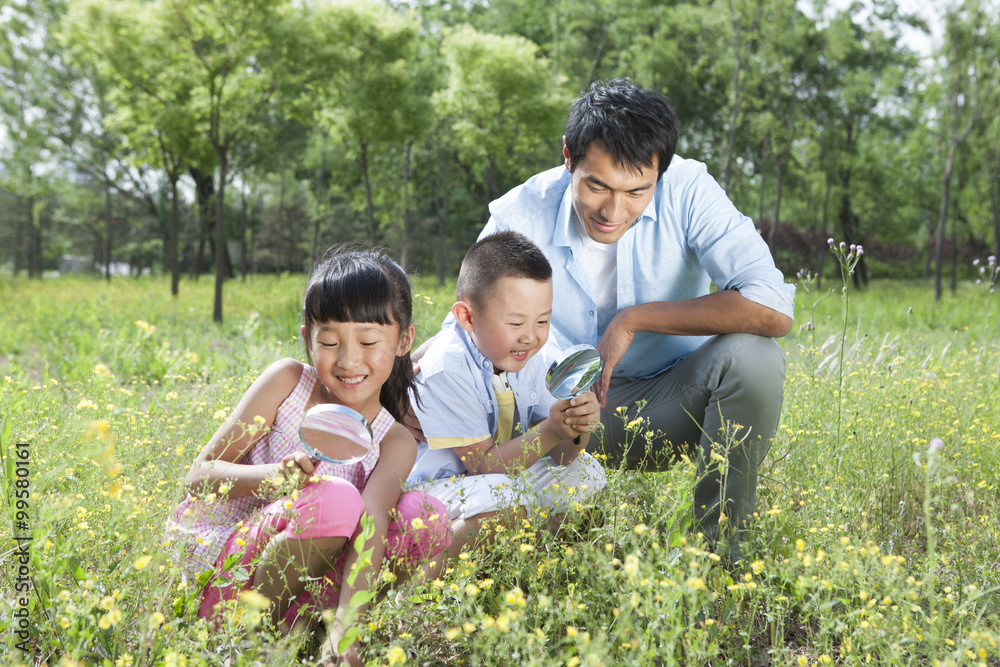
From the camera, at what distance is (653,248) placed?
3.01m

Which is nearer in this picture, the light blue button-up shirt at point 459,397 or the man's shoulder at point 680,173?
the light blue button-up shirt at point 459,397

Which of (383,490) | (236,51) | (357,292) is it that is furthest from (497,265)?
(236,51)

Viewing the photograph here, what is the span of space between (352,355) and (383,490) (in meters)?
0.44

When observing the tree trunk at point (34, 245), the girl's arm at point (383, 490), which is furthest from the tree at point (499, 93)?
the tree trunk at point (34, 245)

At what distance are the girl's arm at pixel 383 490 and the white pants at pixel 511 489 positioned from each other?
6.7 inches

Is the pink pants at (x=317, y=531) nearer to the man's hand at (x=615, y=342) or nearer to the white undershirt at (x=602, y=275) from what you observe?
the man's hand at (x=615, y=342)

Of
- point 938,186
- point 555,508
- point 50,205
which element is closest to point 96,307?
point 555,508

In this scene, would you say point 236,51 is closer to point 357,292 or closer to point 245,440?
point 357,292

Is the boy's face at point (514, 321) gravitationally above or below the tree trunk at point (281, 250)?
below

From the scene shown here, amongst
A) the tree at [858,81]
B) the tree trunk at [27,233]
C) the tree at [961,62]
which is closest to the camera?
the tree at [961,62]

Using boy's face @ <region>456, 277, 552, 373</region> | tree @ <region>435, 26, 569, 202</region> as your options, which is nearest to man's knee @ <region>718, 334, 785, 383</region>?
boy's face @ <region>456, 277, 552, 373</region>

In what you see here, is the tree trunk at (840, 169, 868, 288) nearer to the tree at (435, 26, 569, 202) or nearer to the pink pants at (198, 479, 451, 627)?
the tree at (435, 26, 569, 202)

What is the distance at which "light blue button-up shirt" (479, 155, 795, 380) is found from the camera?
2809 mm

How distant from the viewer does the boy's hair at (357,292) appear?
7.19 feet
